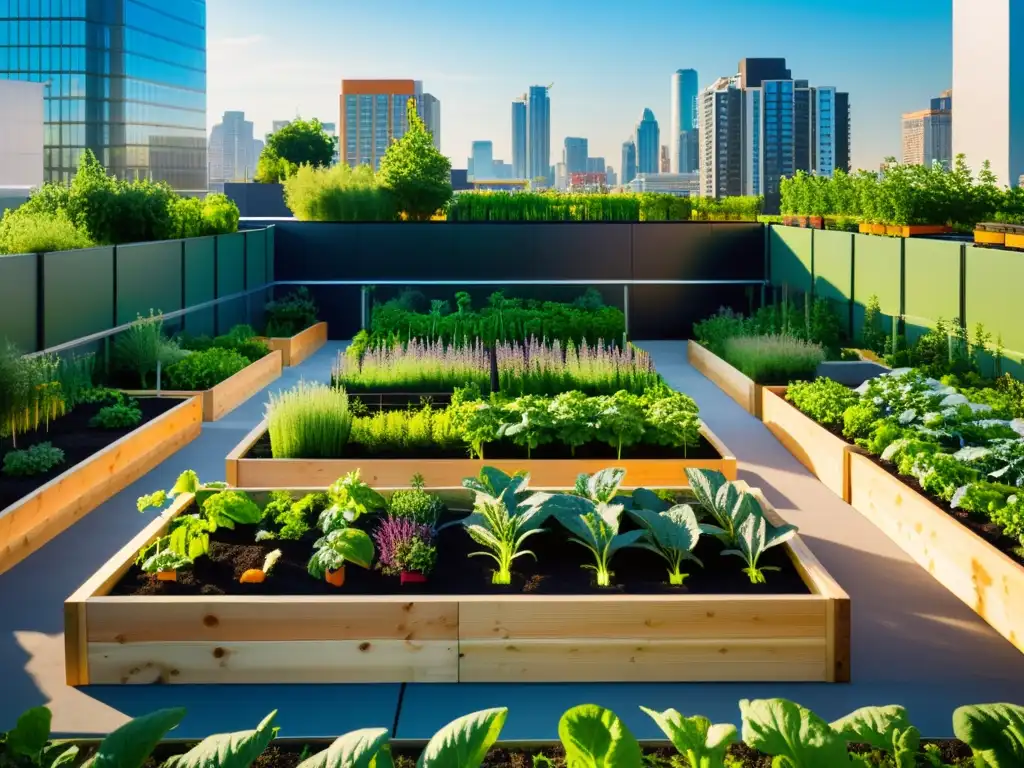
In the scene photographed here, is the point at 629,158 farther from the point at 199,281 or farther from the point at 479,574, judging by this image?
the point at 479,574

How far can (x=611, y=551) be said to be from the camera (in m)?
4.32

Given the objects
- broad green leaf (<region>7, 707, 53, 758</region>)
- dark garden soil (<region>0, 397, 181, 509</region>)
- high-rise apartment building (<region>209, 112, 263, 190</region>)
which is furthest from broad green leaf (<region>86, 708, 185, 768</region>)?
high-rise apartment building (<region>209, 112, 263, 190</region>)

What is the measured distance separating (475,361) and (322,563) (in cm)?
458

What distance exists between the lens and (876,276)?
1066 centimetres

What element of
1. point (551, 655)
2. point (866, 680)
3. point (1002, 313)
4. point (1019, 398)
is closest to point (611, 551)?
point (551, 655)

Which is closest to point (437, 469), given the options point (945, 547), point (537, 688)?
point (537, 688)

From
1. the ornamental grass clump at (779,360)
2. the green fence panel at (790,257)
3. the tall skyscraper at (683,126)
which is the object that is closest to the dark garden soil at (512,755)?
the ornamental grass clump at (779,360)

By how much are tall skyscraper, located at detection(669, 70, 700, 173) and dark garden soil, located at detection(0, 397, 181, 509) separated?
4734 inches

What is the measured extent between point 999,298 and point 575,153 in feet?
539

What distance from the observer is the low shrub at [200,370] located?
358 inches

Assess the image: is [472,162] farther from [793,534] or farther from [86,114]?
[793,534]

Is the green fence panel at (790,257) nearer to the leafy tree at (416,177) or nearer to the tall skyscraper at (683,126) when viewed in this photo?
the leafy tree at (416,177)

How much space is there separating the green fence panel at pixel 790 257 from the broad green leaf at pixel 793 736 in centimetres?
1075

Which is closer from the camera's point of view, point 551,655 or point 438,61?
point 551,655
